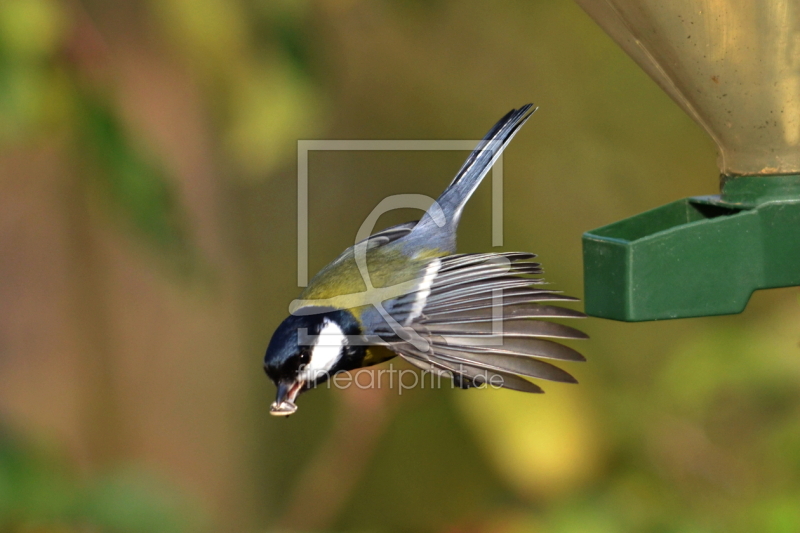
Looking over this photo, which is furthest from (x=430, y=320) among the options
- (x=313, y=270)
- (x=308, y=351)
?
(x=313, y=270)

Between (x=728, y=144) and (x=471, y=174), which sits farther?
(x=471, y=174)

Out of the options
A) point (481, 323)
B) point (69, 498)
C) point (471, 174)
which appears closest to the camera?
point (481, 323)

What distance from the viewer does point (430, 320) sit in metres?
1.29

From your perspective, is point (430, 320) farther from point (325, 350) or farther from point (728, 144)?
point (728, 144)

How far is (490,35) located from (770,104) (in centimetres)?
211

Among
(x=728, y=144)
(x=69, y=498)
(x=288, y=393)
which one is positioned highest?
(x=728, y=144)

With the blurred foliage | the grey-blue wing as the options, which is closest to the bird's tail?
the grey-blue wing

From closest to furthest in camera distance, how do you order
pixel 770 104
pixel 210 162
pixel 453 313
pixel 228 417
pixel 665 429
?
pixel 770 104
pixel 453 313
pixel 665 429
pixel 210 162
pixel 228 417

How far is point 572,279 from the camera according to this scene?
286cm

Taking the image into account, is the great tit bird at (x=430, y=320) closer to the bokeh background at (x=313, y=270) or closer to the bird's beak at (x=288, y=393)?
the bird's beak at (x=288, y=393)

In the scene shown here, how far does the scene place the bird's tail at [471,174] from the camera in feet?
5.19

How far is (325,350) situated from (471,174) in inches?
19.4

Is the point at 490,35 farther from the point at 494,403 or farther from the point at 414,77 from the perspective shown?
the point at 494,403

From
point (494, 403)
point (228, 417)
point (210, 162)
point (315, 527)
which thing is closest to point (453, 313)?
point (494, 403)
